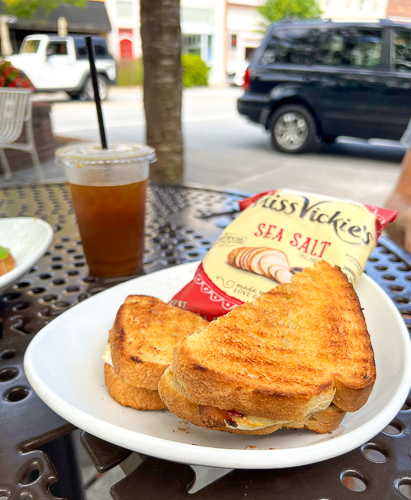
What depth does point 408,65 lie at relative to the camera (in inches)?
215

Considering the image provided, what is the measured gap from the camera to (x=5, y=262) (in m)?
1.01

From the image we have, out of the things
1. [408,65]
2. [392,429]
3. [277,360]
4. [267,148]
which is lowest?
[267,148]

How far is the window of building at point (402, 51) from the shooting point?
5.45 meters

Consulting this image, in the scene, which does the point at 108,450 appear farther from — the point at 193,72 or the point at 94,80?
the point at 193,72

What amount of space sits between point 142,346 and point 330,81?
6012 millimetres

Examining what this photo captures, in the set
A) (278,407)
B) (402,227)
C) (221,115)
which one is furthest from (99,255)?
(221,115)

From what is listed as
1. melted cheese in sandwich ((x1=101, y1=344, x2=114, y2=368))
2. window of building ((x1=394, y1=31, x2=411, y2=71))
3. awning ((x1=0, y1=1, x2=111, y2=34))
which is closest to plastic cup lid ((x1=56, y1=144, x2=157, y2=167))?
melted cheese in sandwich ((x1=101, y1=344, x2=114, y2=368))

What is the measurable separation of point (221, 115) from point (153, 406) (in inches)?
475

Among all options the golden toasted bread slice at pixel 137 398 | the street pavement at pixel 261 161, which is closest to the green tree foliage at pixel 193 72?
the street pavement at pixel 261 161

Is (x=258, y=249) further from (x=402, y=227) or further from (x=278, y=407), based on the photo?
(x=402, y=227)

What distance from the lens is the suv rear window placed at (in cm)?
568

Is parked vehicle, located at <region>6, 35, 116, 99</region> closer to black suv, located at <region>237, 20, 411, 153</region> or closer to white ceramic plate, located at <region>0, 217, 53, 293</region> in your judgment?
black suv, located at <region>237, 20, 411, 153</region>

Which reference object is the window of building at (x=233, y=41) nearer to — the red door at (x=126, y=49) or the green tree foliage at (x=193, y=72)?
the red door at (x=126, y=49)

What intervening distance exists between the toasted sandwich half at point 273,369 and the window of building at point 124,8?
27944 millimetres
